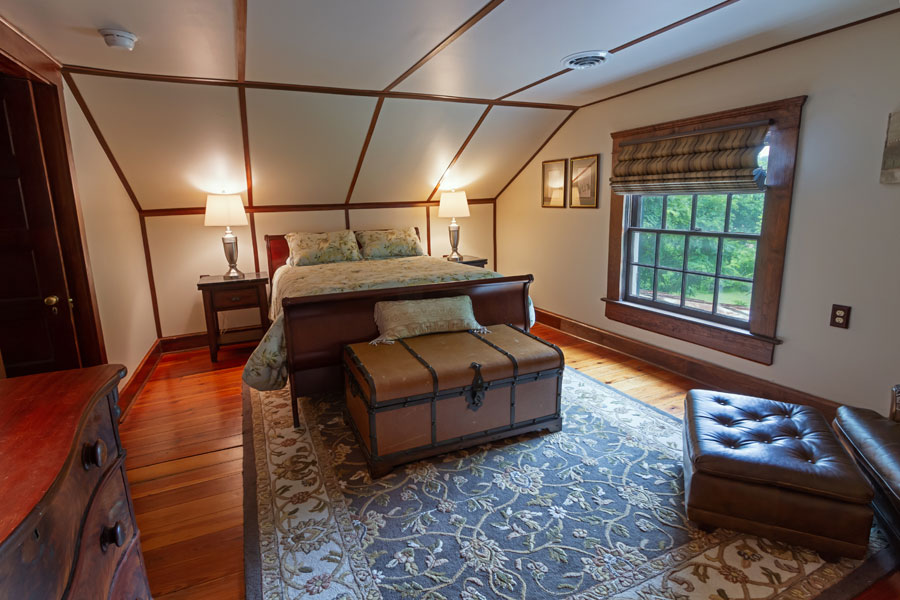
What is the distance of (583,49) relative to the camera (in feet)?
8.59

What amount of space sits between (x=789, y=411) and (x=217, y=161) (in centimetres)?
418

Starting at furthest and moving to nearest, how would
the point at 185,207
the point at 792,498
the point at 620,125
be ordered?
the point at 185,207 < the point at 620,125 < the point at 792,498

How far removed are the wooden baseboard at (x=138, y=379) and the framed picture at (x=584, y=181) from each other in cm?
376

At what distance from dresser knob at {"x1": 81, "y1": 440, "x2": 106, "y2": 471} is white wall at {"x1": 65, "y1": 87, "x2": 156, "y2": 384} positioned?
2247 mm

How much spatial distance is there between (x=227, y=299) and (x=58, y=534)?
347cm

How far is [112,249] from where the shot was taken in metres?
3.21

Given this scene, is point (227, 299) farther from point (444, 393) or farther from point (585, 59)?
point (585, 59)

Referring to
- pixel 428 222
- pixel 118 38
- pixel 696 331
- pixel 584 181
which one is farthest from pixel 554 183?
pixel 118 38

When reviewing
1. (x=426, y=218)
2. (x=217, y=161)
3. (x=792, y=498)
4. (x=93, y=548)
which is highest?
(x=217, y=161)

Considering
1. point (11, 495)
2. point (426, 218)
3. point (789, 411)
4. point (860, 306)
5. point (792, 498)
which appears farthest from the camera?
point (426, 218)

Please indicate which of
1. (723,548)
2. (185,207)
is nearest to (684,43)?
(723,548)

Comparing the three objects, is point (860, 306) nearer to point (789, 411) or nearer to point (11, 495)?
point (789, 411)

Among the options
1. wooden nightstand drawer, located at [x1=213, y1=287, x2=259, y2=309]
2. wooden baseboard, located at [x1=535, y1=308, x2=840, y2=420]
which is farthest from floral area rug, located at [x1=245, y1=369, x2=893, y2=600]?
wooden nightstand drawer, located at [x1=213, y1=287, x2=259, y2=309]

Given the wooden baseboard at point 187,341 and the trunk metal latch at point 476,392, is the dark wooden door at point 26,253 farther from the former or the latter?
the trunk metal latch at point 476,392
